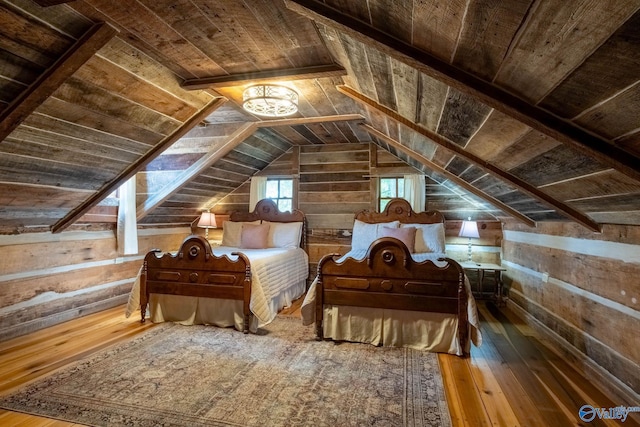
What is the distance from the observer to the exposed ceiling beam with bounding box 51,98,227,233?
10.0 feet

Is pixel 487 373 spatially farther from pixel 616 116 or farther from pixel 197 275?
pixel 197 275

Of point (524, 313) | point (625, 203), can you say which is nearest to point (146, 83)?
point (625, 203)

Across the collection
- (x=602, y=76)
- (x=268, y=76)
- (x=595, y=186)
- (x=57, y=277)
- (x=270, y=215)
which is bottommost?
(x=57, y=277)

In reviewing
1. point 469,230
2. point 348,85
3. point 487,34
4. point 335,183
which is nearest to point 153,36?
point 348,85

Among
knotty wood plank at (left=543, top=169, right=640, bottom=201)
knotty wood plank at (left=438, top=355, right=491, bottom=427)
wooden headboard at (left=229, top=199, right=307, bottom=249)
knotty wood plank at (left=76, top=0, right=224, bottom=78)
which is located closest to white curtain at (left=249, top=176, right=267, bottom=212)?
wooden headboard at (left=229, top=199, right=307, bottom=249)

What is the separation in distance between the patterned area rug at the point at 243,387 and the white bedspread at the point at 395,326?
0.35 feet

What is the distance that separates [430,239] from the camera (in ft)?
13.9

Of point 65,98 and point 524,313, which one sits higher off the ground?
point 65,98

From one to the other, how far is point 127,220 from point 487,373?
13.3 feet

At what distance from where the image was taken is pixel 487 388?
2.16 meters

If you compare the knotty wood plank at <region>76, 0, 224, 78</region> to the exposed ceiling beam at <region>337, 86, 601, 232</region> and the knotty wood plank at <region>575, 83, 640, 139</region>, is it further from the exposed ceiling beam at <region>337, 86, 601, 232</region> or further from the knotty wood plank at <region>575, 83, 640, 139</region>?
the knotty wood plank at <region>575, 83, 640, 139</region>

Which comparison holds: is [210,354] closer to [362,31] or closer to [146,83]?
[146,83]

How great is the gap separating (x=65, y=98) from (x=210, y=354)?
6.94 feet

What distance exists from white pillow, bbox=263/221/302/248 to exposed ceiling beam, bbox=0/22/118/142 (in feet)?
10.2
